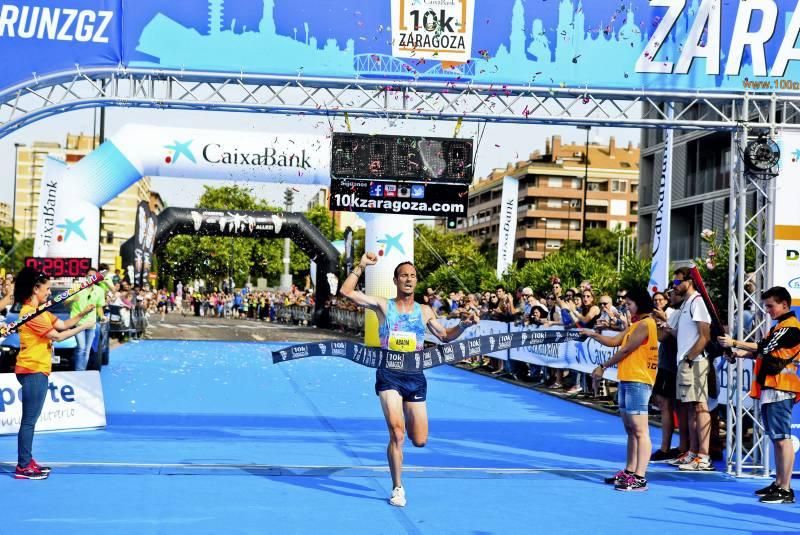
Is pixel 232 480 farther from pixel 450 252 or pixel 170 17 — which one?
pixel 450 252

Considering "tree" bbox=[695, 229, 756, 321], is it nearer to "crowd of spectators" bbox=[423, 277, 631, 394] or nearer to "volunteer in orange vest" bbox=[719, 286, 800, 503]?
"crowd of spectators" bbox=[423, 277, 631, 394]

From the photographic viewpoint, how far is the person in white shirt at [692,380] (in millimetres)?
10453

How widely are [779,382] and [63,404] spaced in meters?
8.14

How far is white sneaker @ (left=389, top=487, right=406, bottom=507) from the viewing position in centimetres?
805

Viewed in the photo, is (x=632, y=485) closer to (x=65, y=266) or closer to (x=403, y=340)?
(x=403, y=340)

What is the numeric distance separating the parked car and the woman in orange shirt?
13.3 ft

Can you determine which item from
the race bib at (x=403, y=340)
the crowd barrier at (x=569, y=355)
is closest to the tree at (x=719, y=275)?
the crowd barrier at (x=569, y=355)

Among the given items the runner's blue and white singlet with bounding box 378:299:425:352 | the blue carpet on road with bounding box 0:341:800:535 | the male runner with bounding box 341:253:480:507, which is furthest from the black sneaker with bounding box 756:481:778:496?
the runner's blue and white singlet with bounding box 378:299:425:352

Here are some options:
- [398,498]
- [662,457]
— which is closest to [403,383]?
[398,498]

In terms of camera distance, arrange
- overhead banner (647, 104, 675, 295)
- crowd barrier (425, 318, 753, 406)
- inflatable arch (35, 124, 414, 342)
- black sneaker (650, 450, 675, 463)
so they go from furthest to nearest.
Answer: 1. inflatable arch (35, 124, 414, 342)
2. overhead banner (647, 104, 675, 295)
3. crowd barrier (425, 318, 753, 406)
4. black sneaker (650, 450, 675, 463)

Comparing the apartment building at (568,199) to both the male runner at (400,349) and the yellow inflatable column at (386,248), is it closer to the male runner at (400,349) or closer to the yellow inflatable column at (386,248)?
the yellow inflatable column at (386,248)

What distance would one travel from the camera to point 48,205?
2281 centimetres

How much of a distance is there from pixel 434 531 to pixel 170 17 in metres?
6.22

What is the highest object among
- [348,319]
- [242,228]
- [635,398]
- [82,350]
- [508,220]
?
[242,228]
